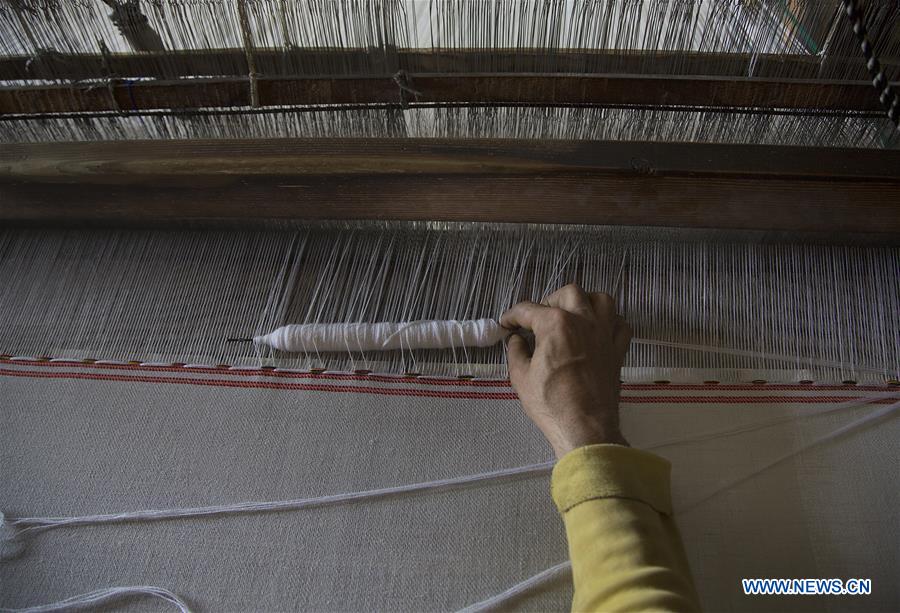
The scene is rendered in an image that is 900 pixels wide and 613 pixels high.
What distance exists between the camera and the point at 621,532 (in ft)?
2.93

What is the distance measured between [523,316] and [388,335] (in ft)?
0.88

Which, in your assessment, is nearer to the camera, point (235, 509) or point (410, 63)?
point (235, 509)

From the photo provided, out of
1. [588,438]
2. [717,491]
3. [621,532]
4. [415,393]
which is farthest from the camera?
[415,393]

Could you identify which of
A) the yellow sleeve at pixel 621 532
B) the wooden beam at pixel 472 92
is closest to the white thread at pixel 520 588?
the yellow sleeve at pixel 621 532

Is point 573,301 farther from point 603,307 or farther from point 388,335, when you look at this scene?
point 388,335

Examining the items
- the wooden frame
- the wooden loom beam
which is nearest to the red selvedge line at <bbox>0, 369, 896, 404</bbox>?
the wooden loom beam

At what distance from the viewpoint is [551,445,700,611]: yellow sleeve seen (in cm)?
85

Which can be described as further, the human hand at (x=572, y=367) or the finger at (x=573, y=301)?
the finger at (x=573, y=301)

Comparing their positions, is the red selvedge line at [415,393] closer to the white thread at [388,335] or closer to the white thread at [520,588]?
the white thread at [388,335]

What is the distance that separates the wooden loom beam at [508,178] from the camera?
4.10 feet

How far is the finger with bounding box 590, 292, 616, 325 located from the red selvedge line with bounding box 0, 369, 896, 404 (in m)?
0.16

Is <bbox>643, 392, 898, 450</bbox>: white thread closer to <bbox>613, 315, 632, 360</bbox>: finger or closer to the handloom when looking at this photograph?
the handloom

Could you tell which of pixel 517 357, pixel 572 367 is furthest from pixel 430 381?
pixel 572 367

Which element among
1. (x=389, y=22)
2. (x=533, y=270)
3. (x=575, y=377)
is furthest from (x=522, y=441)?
(x=389, y=22)
